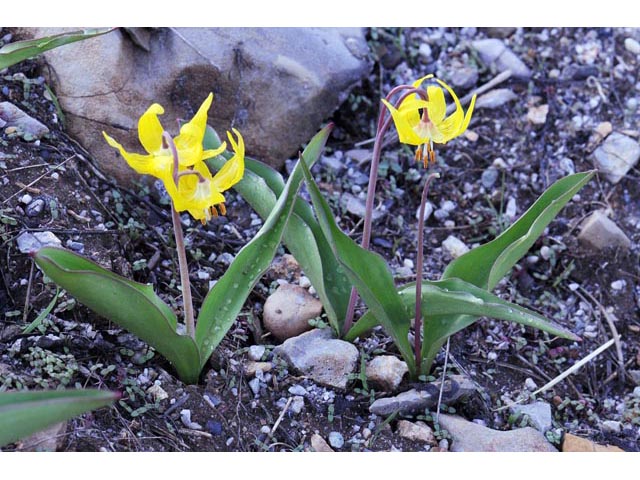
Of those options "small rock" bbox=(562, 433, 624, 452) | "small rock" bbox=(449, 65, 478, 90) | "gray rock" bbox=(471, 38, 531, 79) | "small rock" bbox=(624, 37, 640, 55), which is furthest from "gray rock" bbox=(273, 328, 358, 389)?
"small rock" bbox=(624, 37, 640, 55)

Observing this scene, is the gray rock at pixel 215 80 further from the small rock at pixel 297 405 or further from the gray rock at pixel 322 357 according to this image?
the small rock at pixel 297 405

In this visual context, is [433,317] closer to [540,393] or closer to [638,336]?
[540,393]

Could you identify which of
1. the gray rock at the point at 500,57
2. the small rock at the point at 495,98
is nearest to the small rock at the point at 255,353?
the small rock at the point at 495,98

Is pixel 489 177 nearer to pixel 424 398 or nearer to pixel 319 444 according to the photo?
pixel 424 398

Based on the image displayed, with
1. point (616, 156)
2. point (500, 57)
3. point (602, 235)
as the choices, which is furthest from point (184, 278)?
point (500, 57)

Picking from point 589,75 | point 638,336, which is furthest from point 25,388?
point 589,75

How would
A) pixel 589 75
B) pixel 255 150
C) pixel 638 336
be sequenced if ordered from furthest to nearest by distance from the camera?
pixel 589 75
pixel 255 150
pixel 638 336

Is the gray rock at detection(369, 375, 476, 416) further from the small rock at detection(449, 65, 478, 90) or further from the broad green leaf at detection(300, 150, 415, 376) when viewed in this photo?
the small rock at detection(449, 65, 478, 90)
